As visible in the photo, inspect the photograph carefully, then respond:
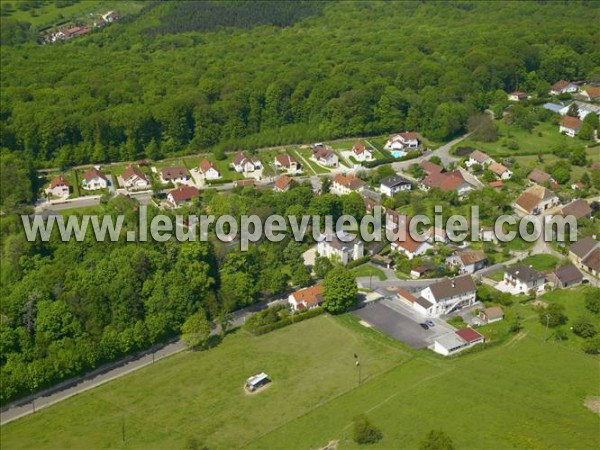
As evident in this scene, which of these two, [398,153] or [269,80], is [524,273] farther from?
[269,80]

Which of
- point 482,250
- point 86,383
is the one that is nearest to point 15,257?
point 86,383

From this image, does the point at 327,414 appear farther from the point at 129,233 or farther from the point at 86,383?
the point at 129,233

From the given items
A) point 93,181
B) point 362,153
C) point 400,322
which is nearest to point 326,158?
point 362,153

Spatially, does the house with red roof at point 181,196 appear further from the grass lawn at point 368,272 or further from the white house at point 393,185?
the grass lawn at point 368,272

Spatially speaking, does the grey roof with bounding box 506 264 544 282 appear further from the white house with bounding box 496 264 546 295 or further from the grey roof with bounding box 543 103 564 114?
the grey roof with bounding box 543 103 564 114

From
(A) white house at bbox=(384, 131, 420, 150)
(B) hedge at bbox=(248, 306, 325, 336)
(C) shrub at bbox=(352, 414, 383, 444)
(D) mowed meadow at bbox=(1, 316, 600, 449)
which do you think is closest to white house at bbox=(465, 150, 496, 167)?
(A) white house at bbox=(384, 131, 420, 150)

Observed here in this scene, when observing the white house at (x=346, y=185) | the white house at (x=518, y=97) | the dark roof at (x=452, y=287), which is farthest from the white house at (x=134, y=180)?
the white house at (x=518, y=97)
